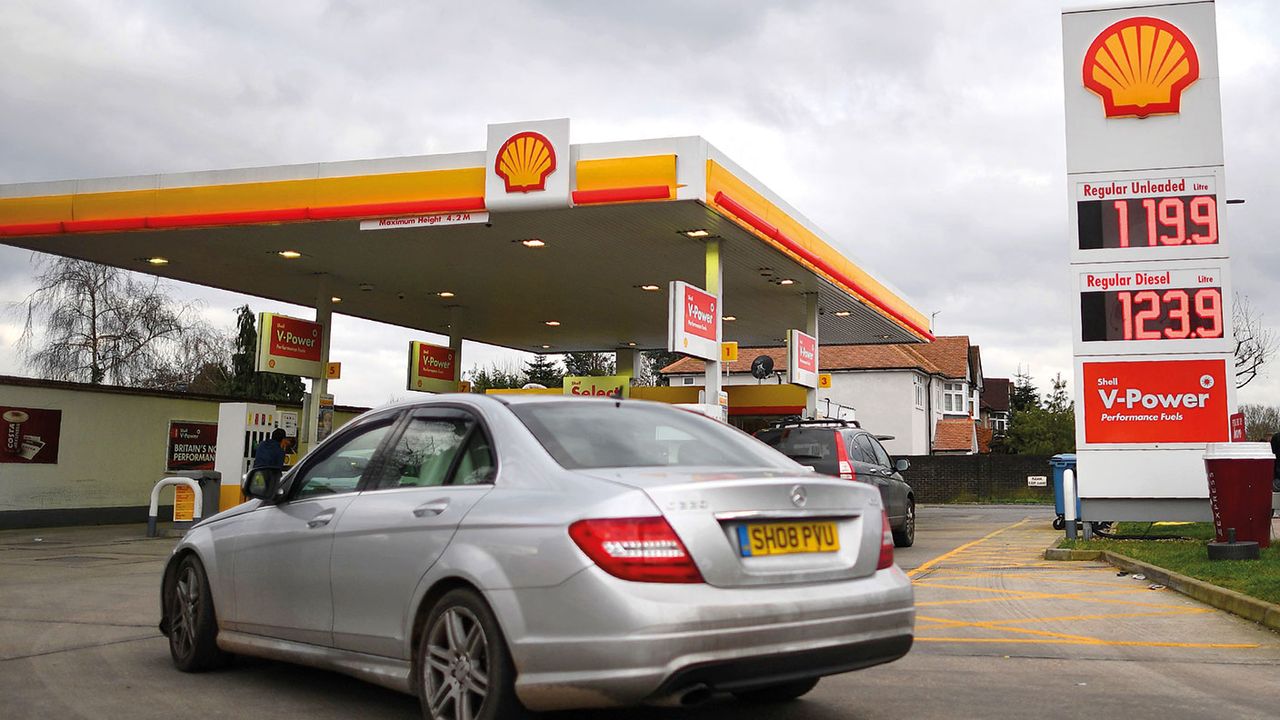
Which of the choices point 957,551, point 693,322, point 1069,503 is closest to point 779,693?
point 693,322

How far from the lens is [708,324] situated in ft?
52.9

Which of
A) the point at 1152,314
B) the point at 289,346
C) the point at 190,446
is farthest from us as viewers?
the point at 190,446

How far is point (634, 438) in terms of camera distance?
490 cm

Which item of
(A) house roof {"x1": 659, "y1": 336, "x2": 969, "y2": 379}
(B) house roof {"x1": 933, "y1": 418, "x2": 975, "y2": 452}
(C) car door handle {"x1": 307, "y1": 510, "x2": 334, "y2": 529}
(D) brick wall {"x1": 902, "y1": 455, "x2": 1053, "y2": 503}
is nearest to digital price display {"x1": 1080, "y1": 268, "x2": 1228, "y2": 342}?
(C) car door handle {"x1": 307, "y1": 510, "x2": 334, "y2": 529}

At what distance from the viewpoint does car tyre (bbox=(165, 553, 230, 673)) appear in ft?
19.5

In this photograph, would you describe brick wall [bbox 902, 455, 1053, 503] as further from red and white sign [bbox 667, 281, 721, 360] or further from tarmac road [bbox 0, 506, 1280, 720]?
tarmac road [bbox 0, 506, 1280, 720]

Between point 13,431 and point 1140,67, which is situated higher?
point 1140,67

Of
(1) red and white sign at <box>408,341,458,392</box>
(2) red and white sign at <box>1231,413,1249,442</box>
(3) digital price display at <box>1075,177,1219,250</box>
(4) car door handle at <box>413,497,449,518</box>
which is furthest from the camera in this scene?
(1) red and white sign at <box>408,341,458,392</box>

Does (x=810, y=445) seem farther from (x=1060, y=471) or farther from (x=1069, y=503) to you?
(x=1060, y=471)

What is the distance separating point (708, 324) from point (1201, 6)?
7.54 meters

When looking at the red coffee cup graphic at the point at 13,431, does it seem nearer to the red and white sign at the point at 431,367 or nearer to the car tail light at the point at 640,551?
the red and white sign at the point at 431,367

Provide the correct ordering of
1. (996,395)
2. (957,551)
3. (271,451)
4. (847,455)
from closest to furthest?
(847,455), (957,551), (271,451), (996,395)

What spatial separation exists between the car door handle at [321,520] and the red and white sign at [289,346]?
615 inches

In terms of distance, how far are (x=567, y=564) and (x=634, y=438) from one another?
107 centimetres
